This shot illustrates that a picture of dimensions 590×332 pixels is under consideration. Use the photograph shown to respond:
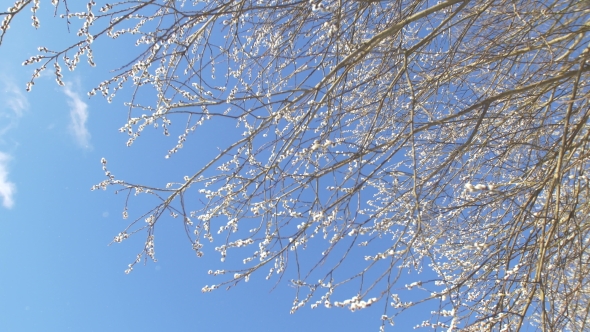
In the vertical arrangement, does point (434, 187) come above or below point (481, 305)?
above

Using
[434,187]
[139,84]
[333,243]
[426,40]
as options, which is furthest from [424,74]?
[139,84]

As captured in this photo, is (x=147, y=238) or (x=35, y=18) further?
(x=147, y=238)

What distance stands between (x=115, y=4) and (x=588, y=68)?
237 cm

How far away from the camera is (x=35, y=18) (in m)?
1.76

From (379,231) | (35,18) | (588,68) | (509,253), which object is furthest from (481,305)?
(35,18)

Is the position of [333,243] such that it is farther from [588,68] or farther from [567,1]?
[567,1]

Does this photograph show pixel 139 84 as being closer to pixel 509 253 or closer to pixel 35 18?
pixel 35 18

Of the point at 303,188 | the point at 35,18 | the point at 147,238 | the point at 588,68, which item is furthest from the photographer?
the point at 147,238

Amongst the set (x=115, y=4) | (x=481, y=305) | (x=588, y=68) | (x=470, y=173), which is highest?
(x=115, y=4)

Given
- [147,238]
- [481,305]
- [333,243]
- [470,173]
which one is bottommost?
[481,305]

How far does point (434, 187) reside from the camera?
2.47 metres

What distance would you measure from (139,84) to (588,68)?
2.36m

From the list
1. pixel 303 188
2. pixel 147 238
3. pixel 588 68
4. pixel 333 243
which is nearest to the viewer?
pixel 588 68

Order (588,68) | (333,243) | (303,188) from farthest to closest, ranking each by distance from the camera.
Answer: (303,188) → (333,243) → (588,68)
